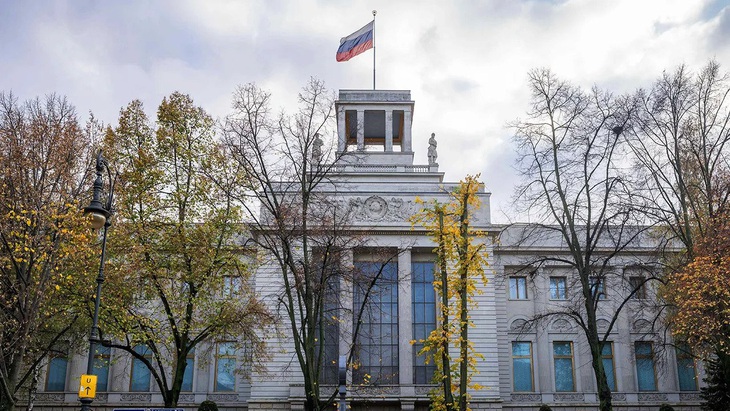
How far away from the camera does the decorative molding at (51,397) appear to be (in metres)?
41.1

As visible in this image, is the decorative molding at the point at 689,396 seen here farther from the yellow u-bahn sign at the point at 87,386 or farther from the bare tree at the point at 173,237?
the yellow u-bahn sign at the point at 87,386

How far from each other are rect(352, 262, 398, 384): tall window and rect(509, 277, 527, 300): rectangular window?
8.48m

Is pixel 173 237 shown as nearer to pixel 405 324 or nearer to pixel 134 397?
pixel 405 324

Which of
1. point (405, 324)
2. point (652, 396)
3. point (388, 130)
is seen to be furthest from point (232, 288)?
point (652, 396)

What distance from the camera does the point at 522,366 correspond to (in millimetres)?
43406

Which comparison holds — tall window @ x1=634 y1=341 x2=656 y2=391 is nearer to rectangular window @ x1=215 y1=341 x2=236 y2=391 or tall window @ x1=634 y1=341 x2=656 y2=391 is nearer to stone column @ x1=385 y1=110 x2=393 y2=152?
stone column @ x1=385 y1=110 x2=393 y2=152

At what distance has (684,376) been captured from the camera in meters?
43.5

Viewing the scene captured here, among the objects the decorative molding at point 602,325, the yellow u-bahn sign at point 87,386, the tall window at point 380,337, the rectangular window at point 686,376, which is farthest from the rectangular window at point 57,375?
the rectangular window at point 686,376

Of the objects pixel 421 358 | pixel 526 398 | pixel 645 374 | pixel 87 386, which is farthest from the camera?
pixel 645 374

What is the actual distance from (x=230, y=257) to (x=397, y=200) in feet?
55.8

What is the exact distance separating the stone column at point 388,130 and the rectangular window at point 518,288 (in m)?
12.0

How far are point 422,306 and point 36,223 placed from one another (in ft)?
76.4

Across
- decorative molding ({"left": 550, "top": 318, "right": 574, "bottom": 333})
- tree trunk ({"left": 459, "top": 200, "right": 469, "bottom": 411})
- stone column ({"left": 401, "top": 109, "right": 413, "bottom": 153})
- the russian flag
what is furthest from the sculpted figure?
tree trunk ({"left": 459, "top": 200, "right": 469, "bottom": 411})

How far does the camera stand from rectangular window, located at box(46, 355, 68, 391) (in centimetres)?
4172
